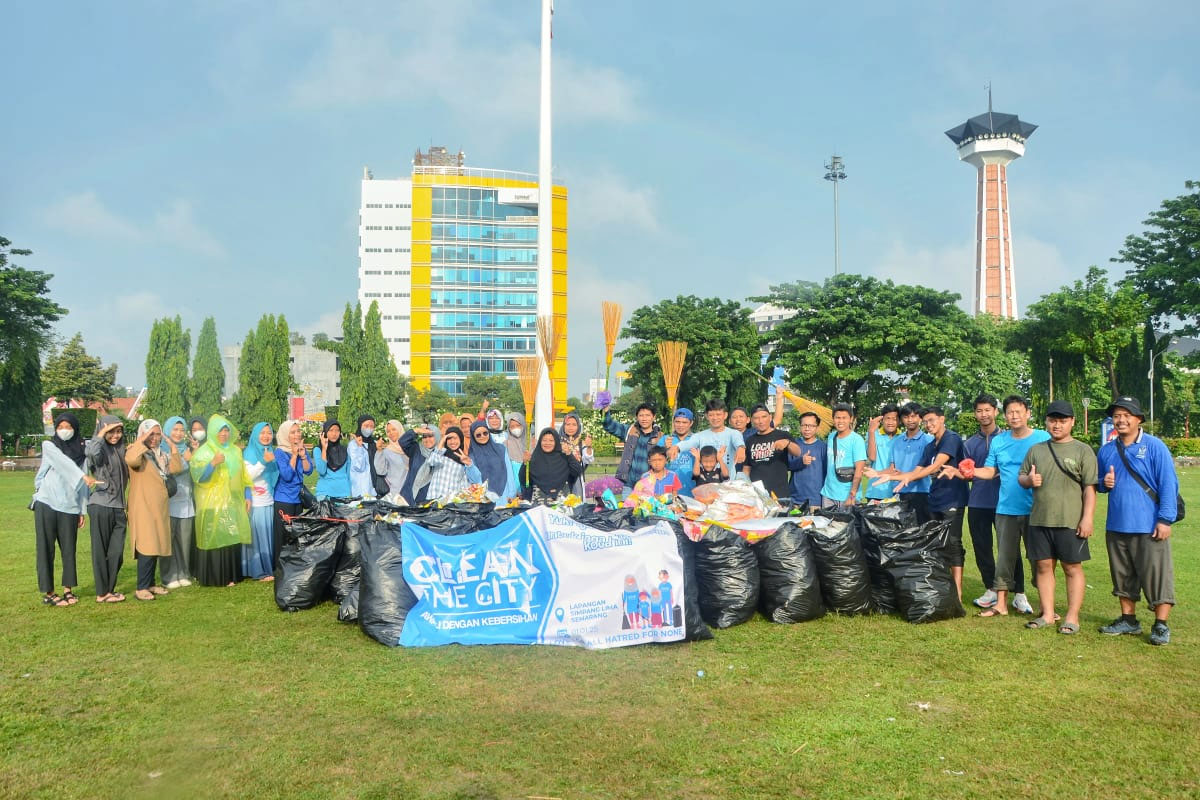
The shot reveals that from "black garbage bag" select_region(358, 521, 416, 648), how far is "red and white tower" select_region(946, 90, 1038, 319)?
101 meters

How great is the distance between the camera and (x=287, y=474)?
304 inches

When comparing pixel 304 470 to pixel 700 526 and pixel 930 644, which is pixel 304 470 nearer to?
pixel 700 526

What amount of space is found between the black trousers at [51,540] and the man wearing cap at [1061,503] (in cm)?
692

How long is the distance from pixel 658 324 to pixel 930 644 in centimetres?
3216

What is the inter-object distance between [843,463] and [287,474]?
4870 mm

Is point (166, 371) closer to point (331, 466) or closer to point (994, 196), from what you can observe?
point (331, 466)

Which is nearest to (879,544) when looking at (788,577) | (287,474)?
(788,577)

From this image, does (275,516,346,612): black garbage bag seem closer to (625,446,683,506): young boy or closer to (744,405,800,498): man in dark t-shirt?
(625,446,683,506): young boy

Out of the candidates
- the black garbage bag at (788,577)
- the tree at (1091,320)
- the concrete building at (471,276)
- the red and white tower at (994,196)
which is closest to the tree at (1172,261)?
the tree at (1091,320)

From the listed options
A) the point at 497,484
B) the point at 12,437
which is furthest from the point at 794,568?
the point at 12,437

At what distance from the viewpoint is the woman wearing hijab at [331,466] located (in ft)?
27.0

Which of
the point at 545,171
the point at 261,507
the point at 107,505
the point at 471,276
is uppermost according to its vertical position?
the point at 471,276

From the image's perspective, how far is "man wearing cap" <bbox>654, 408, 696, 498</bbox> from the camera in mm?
7550

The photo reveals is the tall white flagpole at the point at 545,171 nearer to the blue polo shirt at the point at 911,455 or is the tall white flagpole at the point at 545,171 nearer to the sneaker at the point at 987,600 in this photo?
the blue polo shirt at the point at 911,455
